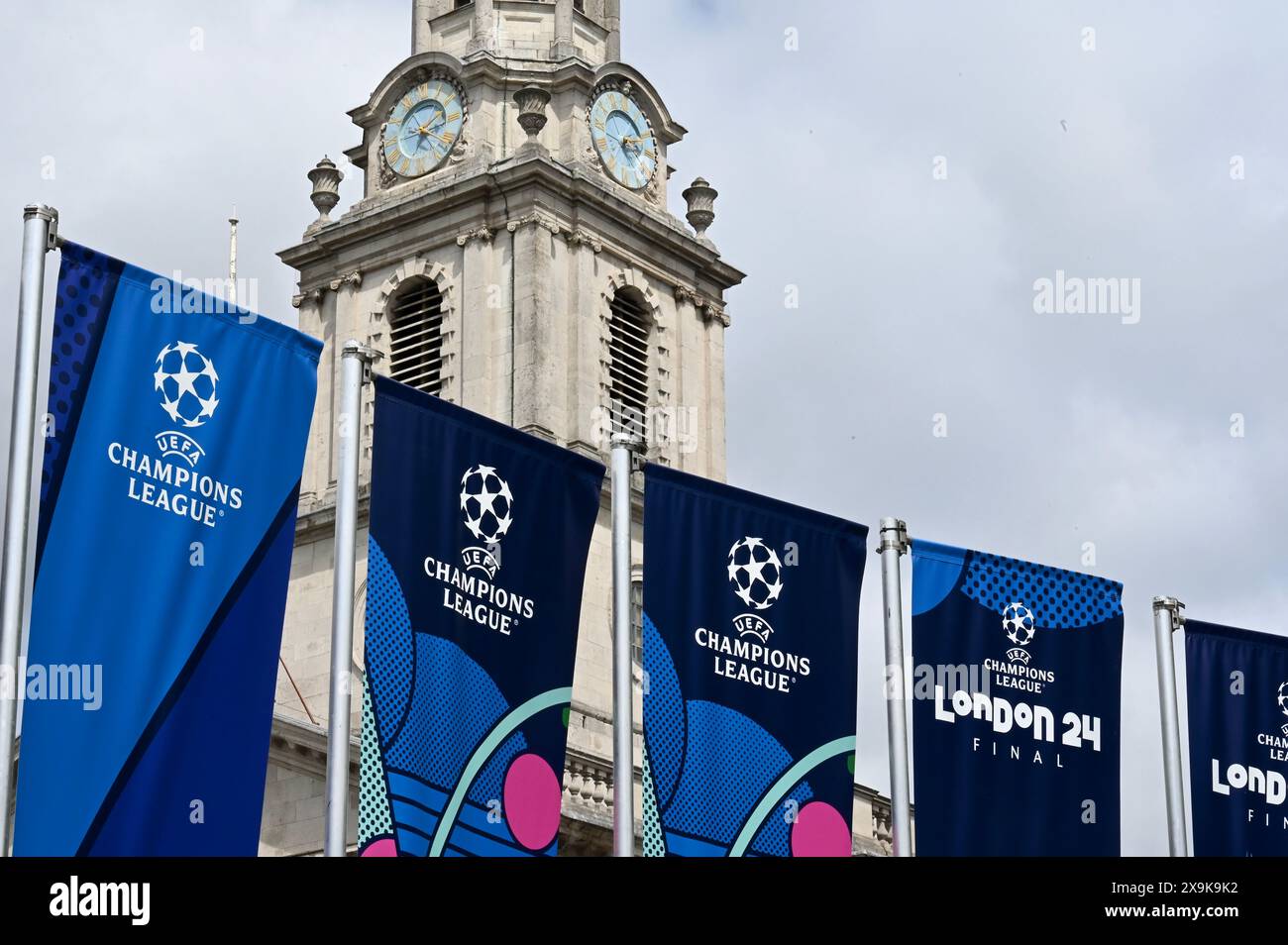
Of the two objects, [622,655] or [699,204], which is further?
[699,204]

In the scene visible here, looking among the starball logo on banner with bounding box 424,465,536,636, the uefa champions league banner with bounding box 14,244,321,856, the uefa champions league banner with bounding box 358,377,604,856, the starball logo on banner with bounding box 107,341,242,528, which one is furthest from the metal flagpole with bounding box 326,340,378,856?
the starball logo on banner with bounding box 107,341,242,528

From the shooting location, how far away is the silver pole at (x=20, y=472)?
23.1m

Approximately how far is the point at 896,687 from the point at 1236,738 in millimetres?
5948

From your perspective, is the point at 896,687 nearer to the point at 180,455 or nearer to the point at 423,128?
the point at 180,455

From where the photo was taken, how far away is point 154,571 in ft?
81.6

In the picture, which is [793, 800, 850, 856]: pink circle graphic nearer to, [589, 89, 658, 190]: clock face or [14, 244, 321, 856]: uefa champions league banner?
[14, 244, 321, 856]: uefa champions league banner

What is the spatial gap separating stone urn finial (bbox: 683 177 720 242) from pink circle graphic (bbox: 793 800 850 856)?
116 feet

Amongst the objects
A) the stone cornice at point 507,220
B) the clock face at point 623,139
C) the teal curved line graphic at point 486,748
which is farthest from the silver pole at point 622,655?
the clock face at point 623,139

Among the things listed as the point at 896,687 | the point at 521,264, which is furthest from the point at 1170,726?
the point at 521,264

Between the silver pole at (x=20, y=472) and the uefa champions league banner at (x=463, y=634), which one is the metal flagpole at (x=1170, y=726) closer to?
the uefa champions league banner at (x=463, y=634)

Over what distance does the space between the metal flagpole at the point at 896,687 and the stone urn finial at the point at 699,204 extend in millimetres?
33396

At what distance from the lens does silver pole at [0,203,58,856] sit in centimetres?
2311
